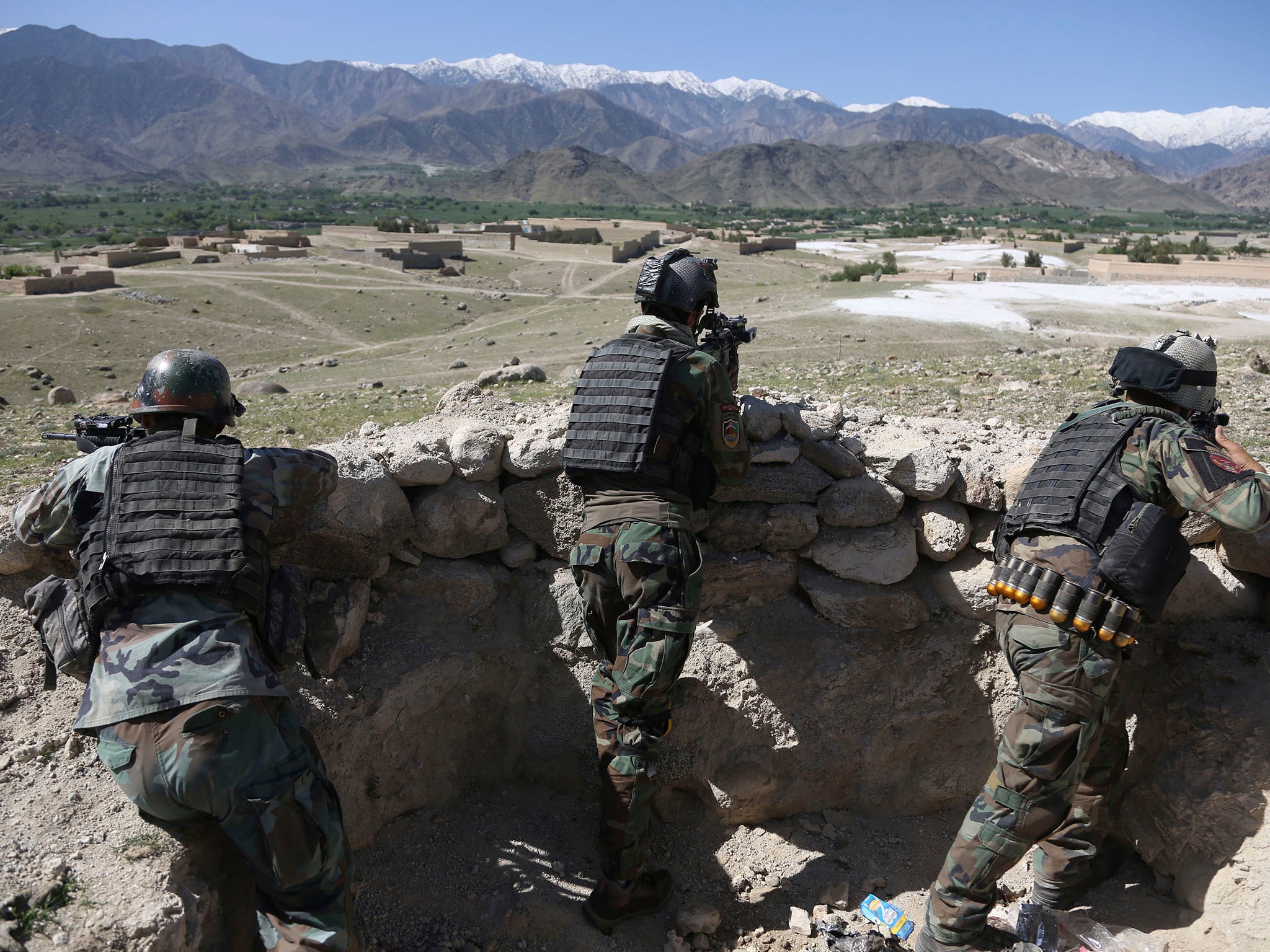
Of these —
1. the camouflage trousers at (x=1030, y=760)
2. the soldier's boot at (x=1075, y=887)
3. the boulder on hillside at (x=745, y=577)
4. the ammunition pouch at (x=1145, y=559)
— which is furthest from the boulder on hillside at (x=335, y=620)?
the soldier's boot at (x=1075, y=887)

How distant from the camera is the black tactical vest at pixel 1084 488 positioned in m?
3.15

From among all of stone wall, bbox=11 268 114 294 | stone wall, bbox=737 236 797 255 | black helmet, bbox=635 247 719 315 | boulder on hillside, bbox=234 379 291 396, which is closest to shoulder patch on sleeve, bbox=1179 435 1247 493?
black helmet, bbox=635 247 719 315

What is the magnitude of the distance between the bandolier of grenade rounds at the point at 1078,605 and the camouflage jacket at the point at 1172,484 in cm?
5

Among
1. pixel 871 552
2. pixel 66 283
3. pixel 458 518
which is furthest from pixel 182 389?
pixel 66 283

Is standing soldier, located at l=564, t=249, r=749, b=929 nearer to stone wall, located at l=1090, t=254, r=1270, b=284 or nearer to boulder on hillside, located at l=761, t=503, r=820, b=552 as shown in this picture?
boulder on hillside, located at l=761, t=503, r=820, b=552

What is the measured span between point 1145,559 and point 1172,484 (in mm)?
292

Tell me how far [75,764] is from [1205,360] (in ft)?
14.9

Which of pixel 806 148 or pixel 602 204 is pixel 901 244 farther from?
pixel 806 148

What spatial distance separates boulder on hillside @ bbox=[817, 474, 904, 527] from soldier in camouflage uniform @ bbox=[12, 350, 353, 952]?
101 inches

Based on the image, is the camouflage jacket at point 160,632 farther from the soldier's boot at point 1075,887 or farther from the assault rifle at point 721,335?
the soldier's boot at point 1075,887

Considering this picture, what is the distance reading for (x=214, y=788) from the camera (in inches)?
97.1

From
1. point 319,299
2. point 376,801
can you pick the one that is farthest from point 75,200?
point 376,801

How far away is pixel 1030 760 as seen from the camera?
10.1 ft

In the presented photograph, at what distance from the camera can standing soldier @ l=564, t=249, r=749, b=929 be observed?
10.6 feet
